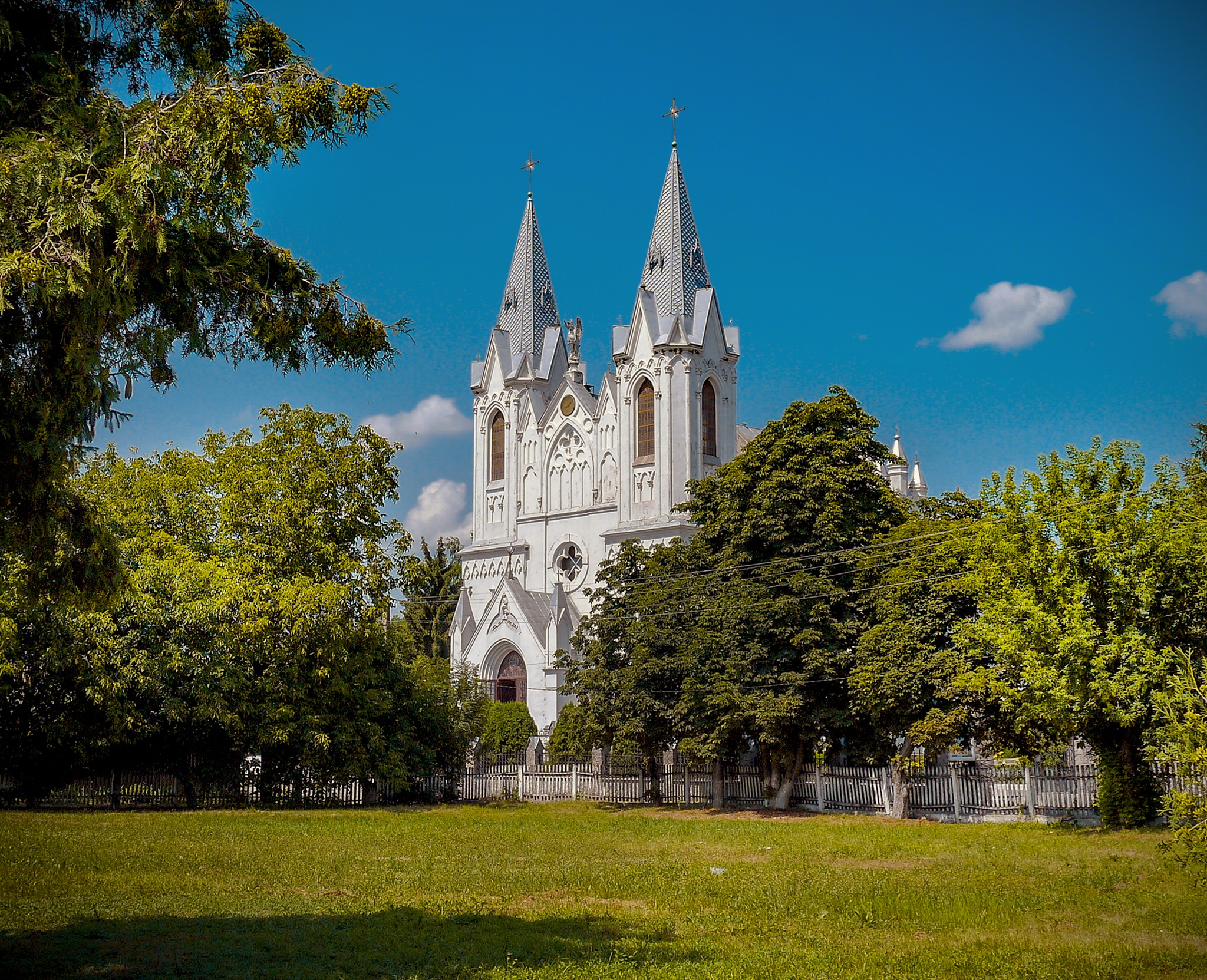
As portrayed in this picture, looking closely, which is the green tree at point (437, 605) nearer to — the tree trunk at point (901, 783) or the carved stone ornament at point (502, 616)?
the carved stone ornament at point (502, 616)

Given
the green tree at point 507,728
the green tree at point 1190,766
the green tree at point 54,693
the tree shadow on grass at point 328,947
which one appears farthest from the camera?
the green tree at point 507,728

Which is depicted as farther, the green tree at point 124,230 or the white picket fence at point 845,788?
the white picket fence at point 845,788

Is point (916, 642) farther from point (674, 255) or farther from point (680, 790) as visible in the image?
point (674, 255)

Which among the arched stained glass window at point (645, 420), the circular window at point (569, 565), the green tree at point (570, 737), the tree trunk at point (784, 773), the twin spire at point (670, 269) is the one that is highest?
the twin spire at point (670, 269)

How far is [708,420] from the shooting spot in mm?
52406

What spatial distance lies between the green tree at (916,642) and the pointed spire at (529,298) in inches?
1372

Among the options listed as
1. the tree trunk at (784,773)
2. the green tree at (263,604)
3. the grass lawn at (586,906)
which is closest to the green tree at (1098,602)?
the grass lawn at (586,906)

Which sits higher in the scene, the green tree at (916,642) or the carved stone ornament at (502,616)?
the carved stone ornament at (502,616)

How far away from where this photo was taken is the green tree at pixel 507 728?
4522 centimetres

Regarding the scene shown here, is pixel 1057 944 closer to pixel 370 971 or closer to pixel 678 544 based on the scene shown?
pixel 370 971

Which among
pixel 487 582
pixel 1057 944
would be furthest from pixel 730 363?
pixel 1057 944

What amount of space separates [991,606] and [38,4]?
18.7 m

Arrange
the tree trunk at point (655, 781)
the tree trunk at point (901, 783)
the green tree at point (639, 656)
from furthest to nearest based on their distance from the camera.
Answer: the tree trunk at point (655, 781) → the green tree at point (639, 656) → the tree trunk at point (901, 783)

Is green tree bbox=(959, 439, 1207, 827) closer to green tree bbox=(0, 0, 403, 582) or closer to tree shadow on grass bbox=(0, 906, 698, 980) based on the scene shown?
tree shadow on grass bbox=(0, 906, 698, 980)
